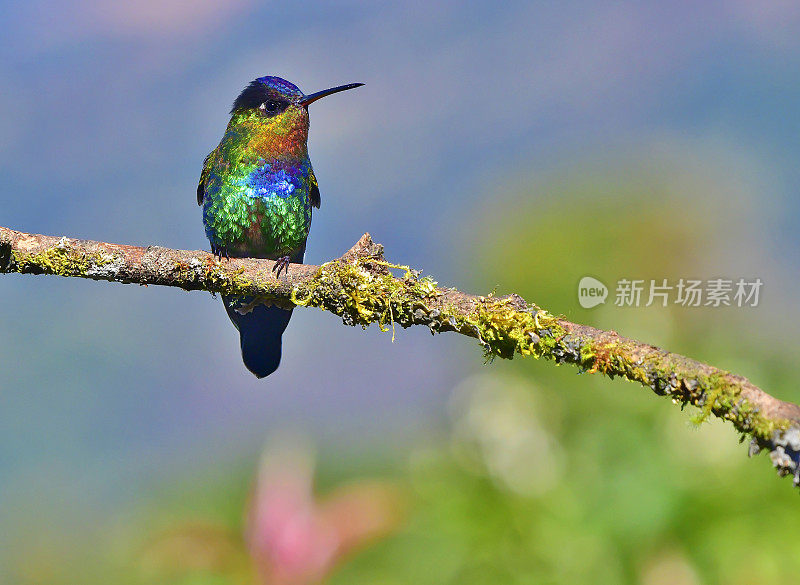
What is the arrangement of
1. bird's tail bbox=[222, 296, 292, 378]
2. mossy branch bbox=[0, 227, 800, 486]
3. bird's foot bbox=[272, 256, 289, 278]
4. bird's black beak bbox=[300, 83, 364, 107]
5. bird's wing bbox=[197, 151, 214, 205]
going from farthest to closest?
bird's wing bbox=[197, 151, 214, 205], bird's tail bbox=[222, 296, 292, 378], bird's black beak bbox=[300, 83, 364, 107], bird's foot bbox=[272, 256, 289, 278], mossy branch bbox=[0, 227, 800, 486]

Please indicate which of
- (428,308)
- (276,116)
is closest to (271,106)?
(276,116)

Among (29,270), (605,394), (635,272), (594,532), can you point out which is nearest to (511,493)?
(594,532)

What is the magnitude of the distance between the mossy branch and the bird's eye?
2.00 m

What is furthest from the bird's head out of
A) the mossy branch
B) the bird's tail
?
the mossy branch

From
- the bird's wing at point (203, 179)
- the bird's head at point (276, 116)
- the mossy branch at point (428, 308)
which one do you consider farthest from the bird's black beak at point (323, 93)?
the mossy branch at point (428, 308)

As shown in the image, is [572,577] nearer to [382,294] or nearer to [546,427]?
[546,427]

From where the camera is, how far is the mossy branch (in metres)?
2.00

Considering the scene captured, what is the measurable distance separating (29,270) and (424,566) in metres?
2.62

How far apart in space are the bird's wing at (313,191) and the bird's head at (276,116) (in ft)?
0.69

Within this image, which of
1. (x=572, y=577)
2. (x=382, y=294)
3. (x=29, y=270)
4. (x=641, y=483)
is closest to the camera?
(x=382, y=294)

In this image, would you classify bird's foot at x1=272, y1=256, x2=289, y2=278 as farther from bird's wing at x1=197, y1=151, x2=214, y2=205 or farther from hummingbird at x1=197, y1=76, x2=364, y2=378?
bird's wing at x1=197, y1=151, x2=214, y2=205

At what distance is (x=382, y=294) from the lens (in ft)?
9.26

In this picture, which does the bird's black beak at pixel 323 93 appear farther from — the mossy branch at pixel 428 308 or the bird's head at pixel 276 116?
the mossy branch at pixel 428 308

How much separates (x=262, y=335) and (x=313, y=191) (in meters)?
1.05
